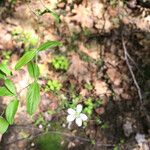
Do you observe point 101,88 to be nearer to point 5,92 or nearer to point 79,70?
point 79,70

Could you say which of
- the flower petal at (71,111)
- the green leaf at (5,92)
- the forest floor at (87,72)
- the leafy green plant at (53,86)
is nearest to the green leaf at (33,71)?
the green leaf at (5,92)

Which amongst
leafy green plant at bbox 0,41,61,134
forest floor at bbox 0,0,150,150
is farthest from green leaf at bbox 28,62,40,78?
forest floor at bbox 0,0,150,150

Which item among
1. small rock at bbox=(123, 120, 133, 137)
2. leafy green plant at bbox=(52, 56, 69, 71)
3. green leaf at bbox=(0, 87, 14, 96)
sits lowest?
small rock at bbox=(123, 120, 133, 137)

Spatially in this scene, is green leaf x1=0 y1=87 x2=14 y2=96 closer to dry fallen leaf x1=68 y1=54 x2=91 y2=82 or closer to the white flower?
the white flower

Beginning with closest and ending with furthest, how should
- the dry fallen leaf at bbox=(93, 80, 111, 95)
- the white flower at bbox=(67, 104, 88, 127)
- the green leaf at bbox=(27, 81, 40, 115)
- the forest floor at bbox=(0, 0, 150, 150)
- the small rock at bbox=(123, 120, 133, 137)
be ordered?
the green leaf at bbox=(27, 81, 40, 115) → the white flower at bbox=(67, 104, 88, 127) → the forest floor at bbox=(0, 0, 150, 150) → the small rock at bbox=(123, 120, 133, 137) → the dry fallen leaf at bbox=(93, 80, 111, 95)

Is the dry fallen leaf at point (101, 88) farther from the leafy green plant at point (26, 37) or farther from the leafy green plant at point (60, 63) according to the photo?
the leafy green plant at point (26, 37)
